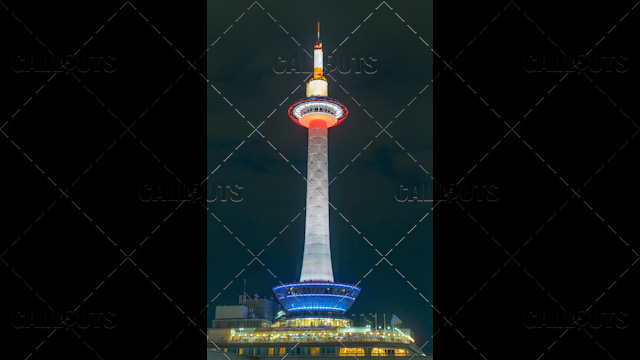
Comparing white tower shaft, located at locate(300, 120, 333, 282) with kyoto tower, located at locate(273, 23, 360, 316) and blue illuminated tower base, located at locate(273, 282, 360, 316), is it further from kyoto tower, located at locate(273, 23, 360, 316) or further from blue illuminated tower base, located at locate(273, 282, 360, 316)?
blue illuminated tower base, located at locate(273, 282, 360, 316)

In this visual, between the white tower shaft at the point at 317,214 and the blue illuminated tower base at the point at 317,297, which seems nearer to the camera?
the blue illuminated tower base at the point at 317,297

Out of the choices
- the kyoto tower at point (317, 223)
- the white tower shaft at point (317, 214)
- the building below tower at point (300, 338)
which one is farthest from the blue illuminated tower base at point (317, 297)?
the white tower shaft at point (317, 214)

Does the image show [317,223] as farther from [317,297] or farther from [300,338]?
[300,338]

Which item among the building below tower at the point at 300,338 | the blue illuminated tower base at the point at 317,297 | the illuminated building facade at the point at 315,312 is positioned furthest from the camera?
the blue illuminated tower base at the point at 317,297

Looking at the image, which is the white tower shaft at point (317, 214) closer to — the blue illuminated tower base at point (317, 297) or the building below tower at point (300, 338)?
the blue illuminated tower base at point (317, 297)

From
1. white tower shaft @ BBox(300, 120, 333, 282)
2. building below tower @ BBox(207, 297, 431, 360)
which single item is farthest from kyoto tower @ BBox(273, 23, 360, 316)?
building below tower @ BBox(207, 297, 431, 360)

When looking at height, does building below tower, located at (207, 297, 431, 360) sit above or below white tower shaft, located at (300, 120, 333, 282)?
below
